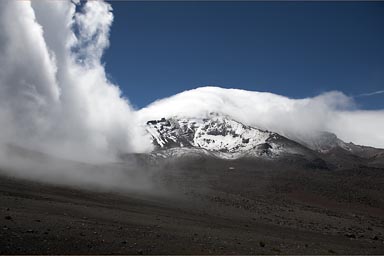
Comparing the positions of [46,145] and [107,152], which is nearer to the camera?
[46,145]

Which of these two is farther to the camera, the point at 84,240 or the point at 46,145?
the point at 46,145

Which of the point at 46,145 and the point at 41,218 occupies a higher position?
the point at 46,145

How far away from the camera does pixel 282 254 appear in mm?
22344

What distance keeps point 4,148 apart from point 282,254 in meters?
63.0

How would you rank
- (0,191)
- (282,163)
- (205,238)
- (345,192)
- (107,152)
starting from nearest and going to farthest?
(205,238) < (0,191) < (345,192) < (107,152) < (282,163)

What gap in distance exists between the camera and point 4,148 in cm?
7250

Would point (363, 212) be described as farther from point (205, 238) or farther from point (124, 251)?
point (124, 251)

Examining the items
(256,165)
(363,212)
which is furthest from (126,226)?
(256,165)

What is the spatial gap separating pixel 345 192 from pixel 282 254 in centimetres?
6958

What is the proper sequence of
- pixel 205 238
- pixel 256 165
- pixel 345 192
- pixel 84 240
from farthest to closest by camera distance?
1. pixel 256 165
2. pixel 345 192
3. pixel 205 238
4. pixel 84 240

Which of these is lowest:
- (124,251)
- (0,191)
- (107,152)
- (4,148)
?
(124,251)

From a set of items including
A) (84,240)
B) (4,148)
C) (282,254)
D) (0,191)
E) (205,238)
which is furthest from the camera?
(4,148)

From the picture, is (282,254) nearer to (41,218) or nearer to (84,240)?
(84,240)

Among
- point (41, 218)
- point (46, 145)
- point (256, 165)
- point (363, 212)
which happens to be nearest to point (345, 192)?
point (363, 212)
